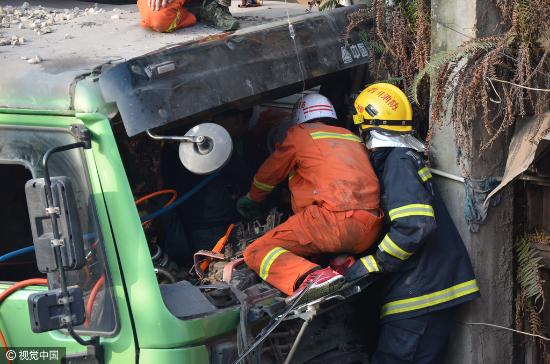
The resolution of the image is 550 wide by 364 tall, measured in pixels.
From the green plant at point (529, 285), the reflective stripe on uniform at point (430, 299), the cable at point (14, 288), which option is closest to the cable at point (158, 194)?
the cable at point (14, 288)

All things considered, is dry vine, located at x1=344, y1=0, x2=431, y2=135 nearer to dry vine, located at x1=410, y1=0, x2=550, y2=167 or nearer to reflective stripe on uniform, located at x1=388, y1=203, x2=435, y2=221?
dry vine, located at x1=410, y1=0, x2=550, y2=167

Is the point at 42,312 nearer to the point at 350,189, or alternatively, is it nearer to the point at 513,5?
the point at 350,189

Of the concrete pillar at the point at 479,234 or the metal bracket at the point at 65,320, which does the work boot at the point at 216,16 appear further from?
the metal bracket at the point at 65,320

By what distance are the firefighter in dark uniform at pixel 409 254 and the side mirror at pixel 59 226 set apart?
1.36 metres

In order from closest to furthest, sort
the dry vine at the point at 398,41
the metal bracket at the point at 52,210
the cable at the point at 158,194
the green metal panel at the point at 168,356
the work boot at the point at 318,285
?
the metal bracket at the point at 52,210, the green metal panel at the point at 168,356, the work boot at the point at 318,285, the cable at the point at 158,194, the dry vine at the point at 398,41

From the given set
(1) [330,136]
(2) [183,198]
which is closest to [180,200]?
(2) [183,198]

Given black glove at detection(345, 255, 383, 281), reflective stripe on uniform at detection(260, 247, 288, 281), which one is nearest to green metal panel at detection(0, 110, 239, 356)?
reflective stripe on uniform at detection(260, 247, 288, 281)

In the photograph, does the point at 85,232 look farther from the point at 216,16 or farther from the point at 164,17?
the point at 216,16

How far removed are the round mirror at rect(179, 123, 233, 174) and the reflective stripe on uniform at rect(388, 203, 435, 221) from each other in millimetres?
947

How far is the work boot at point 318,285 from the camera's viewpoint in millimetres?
3240

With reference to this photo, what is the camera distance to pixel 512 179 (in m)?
3.72

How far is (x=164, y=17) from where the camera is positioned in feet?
12.6

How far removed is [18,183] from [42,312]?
1.60 meters

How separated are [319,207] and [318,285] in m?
0.54
